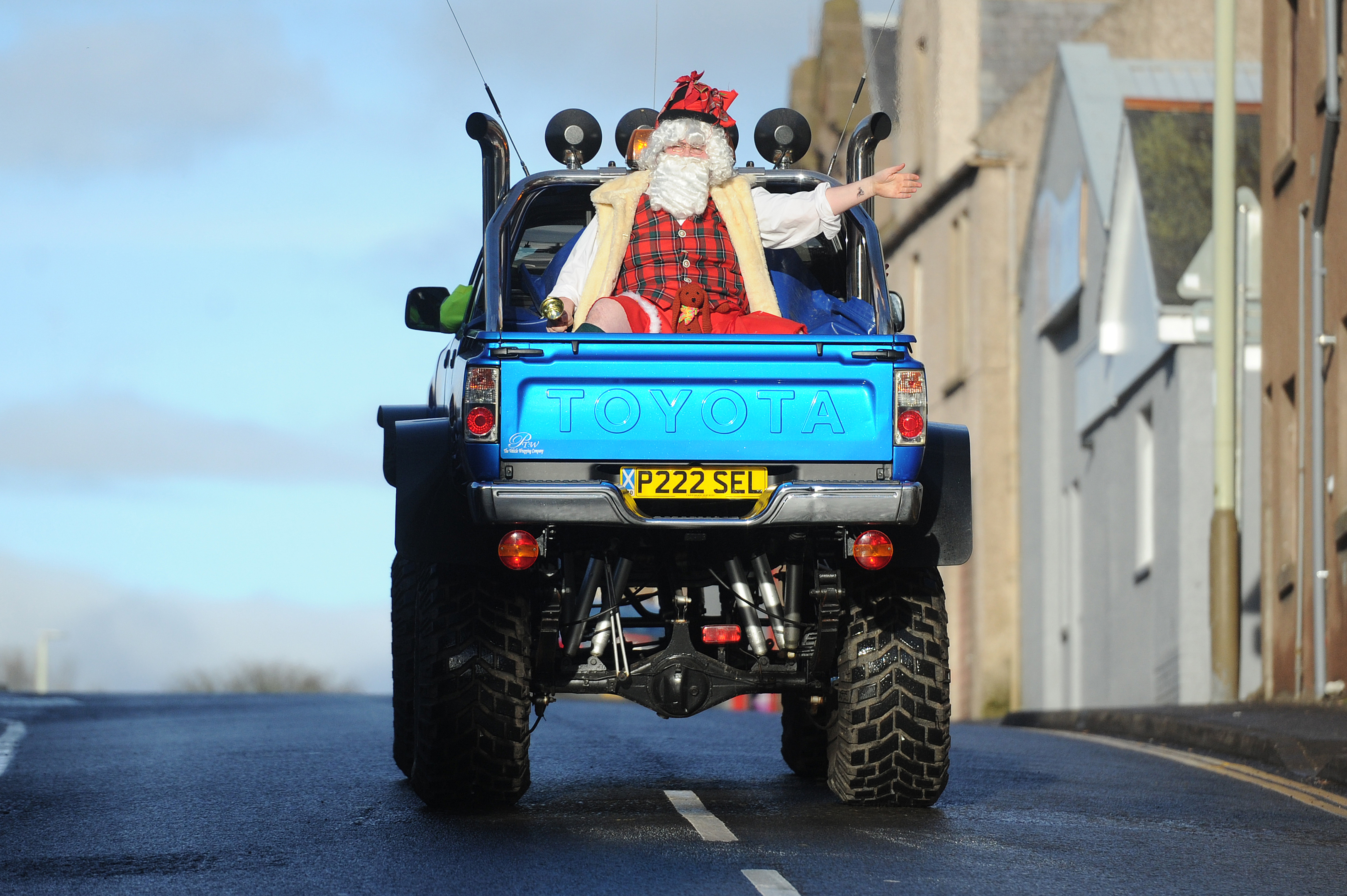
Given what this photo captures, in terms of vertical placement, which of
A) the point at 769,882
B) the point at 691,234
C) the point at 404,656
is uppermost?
the point at 691,234

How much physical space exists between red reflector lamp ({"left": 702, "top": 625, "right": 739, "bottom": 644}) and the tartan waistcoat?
146 centimetres

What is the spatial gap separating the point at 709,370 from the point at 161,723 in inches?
367

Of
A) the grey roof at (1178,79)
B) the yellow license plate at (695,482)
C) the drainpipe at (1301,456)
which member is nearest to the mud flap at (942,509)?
the yellow license plate at (695,482)

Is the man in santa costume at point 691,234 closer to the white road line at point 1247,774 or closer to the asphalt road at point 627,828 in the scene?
the asphalt road at point 627,828

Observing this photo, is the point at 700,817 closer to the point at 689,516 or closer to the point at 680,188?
the point at 689,516

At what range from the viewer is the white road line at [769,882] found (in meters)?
6.66

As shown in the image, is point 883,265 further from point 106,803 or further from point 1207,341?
point 1207,341

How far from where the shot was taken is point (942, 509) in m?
8.87

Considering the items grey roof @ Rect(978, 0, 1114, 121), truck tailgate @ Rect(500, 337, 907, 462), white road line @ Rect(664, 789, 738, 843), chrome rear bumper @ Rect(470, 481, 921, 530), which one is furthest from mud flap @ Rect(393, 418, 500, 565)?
grey roof @ Rect(978, 0, 1114, 121)

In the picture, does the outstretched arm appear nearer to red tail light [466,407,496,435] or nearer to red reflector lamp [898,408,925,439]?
red reflector lamp [898,408,925,439]

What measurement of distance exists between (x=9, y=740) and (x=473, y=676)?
22.0ft

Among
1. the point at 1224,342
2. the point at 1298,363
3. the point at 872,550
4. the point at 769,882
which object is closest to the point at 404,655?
the point at 872,550

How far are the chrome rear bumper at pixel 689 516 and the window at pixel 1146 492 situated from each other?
760 inches

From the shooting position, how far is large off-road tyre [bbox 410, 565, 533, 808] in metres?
8.62
